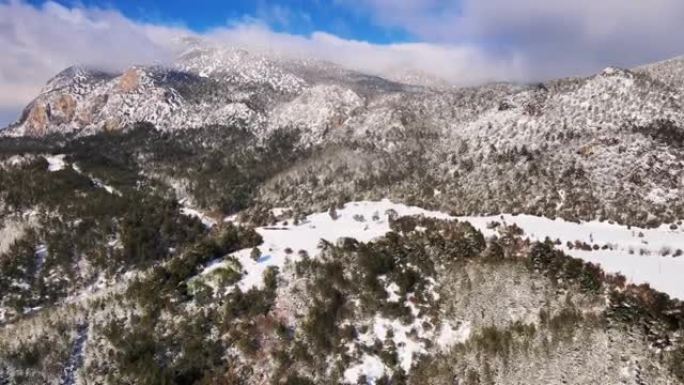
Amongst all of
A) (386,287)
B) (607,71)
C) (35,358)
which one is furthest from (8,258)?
(607,71)

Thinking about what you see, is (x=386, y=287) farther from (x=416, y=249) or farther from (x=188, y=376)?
(x=188, y=376)

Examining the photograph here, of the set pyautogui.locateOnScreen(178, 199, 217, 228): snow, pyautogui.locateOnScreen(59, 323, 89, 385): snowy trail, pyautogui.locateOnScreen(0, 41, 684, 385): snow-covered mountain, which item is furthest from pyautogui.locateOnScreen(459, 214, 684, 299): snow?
pyautogui.locateOnScreen(178, 199, 217, 228): snow

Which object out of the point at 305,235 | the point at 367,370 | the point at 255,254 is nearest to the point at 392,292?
the point at 367,370

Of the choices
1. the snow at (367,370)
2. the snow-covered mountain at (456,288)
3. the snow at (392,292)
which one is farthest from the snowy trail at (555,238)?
the snow at (367,370)

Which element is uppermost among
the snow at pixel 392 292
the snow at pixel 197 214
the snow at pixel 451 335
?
the snow at pixel 197 214

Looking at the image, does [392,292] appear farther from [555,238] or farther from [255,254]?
[555,238]

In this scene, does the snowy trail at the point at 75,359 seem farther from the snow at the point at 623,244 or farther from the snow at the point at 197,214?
the snow at the point at 197,214

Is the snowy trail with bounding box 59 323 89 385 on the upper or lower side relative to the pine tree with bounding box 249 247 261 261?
lower

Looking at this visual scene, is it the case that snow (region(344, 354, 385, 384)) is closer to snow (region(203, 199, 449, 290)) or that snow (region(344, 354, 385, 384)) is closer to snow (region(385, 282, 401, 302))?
snow (region(385, 282, 401, 302))
